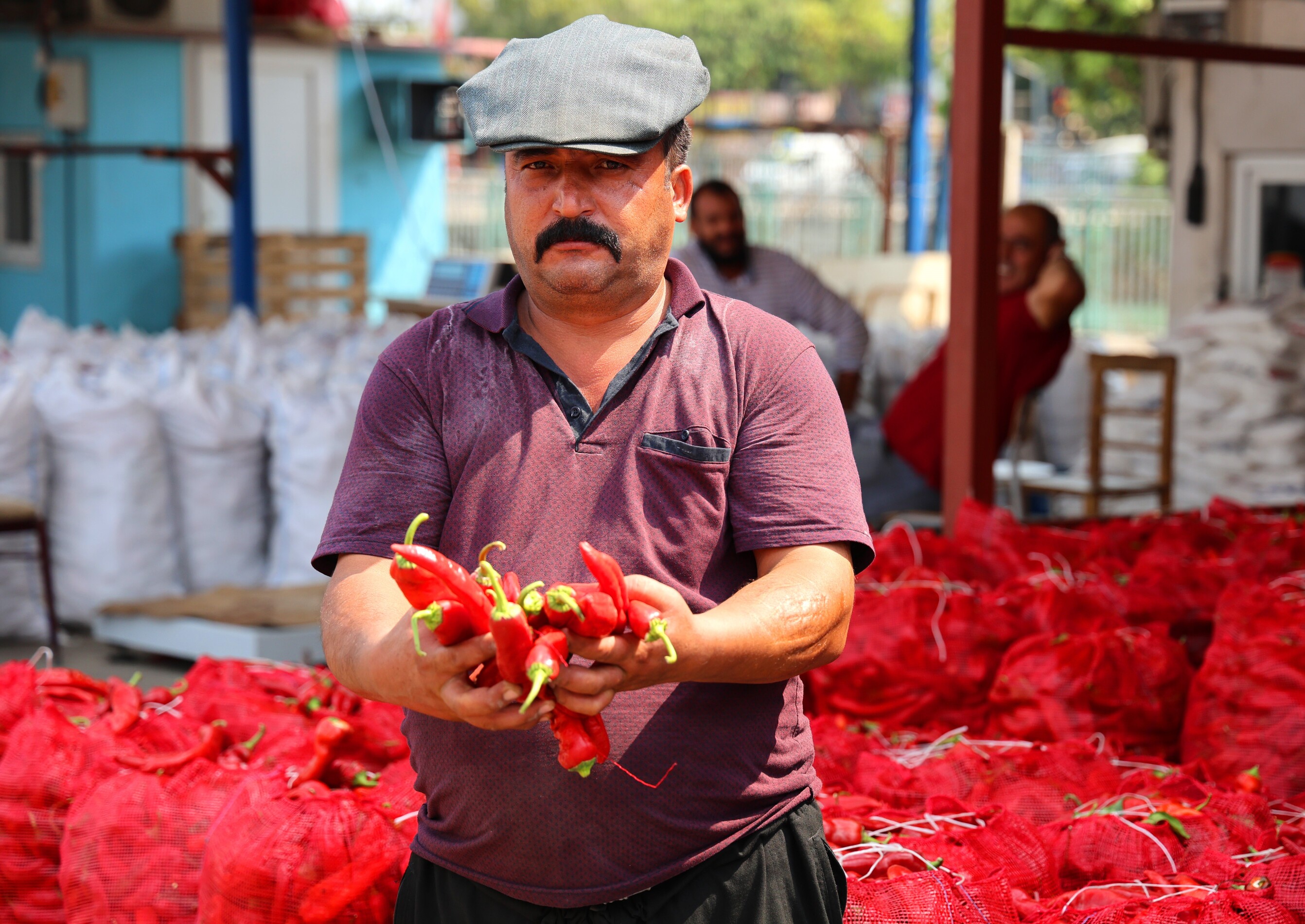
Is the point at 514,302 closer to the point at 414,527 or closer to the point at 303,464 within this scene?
the point at 414,527

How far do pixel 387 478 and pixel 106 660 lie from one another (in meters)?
4.80

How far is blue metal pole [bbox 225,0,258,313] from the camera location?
8727mm

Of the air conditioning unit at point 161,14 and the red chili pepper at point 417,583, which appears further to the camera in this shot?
the air conditioning unit at point 161,14

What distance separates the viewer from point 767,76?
4247cm

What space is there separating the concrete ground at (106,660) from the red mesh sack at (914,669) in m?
3.04

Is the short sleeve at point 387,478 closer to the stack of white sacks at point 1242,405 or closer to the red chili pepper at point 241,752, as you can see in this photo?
the red chili pepper at point 241,752

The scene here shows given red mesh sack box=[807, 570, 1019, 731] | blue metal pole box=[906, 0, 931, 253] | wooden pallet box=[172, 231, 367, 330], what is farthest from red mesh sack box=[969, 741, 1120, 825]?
blue metal pole box=[906, 0, 931, 253]

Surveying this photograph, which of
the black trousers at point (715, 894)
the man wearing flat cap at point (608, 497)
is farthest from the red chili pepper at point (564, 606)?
the black trousers at point (715, 894)

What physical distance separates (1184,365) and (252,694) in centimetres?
683

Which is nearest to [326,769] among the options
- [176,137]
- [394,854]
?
[394,854]

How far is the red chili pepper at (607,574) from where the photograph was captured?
1526mm

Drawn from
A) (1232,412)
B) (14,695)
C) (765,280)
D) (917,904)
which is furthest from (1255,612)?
(1232,412)

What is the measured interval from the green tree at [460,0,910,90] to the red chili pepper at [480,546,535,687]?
3922 cm

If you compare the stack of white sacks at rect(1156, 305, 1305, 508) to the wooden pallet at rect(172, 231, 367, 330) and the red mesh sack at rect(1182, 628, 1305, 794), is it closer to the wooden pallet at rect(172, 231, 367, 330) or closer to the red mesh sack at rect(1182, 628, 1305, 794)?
the red mesh sack at rect(1182, 628, 1305, 794)
